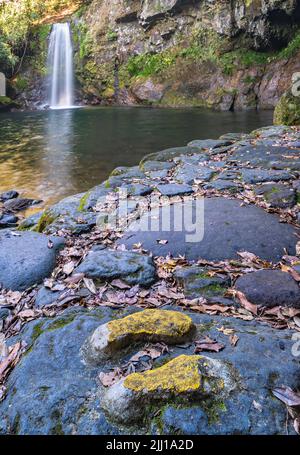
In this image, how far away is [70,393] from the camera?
1.68m

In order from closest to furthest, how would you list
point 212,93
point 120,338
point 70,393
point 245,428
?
1. point 245,428
2. point 70,393
3. point 120,338
4. point 212,93

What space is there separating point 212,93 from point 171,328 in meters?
19.6

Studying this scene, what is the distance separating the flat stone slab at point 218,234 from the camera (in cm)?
314

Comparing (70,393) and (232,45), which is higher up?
(232,45)

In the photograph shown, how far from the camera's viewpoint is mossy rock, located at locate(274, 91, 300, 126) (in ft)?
28.8

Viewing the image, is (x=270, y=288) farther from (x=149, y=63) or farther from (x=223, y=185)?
(x=149, y=63)

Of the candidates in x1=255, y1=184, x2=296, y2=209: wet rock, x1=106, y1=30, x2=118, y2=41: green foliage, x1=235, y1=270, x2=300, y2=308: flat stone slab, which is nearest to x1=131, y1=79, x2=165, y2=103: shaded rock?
x1=106, y1=30, x2=118, y2=41: green foliage

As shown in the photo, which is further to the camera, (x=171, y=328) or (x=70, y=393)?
(x=171, y=328)

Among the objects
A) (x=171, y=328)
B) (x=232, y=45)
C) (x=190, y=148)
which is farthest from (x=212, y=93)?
(x=171, y=328)

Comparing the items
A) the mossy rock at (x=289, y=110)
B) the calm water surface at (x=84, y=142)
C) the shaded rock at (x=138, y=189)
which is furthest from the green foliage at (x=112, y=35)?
Result: the shaded rock at (x=138, y=189)

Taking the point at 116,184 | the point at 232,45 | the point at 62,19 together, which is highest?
the point at 62,19

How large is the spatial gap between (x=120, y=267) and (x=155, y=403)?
54.8 inches

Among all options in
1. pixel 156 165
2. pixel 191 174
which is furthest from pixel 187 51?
pixel 191 174

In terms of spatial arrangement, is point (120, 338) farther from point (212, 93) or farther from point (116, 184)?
point (212, 93)
